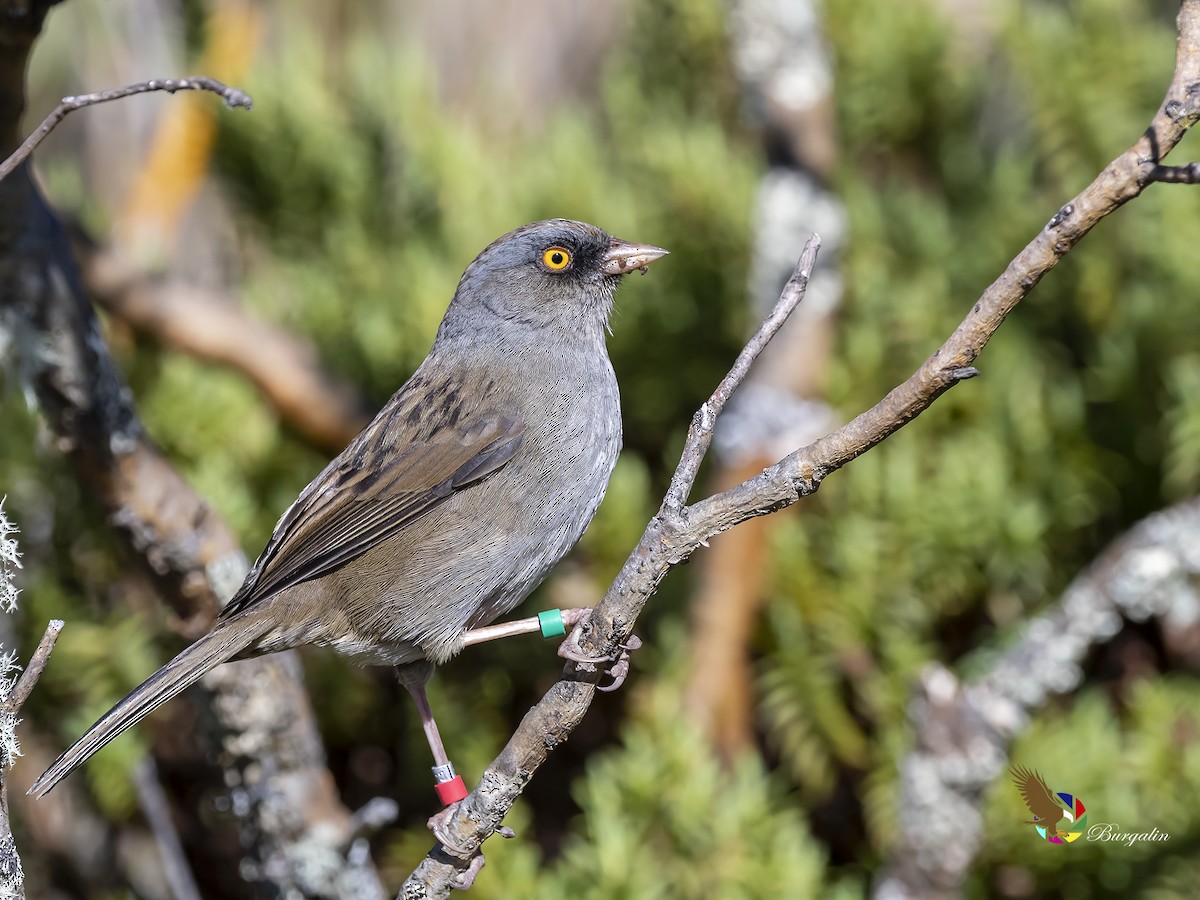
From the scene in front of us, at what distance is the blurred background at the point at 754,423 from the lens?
3.40 metres

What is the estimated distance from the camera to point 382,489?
2.86m

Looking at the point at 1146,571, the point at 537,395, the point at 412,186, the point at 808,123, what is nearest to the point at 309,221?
the point at 412,186

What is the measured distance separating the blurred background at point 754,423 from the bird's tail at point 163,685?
1.06 meters

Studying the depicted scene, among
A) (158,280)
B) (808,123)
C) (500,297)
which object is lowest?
(500,297)

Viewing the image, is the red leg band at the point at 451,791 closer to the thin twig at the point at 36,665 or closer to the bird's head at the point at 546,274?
the thin twig at the point at 36,665

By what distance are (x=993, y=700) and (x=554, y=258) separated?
1.57 m

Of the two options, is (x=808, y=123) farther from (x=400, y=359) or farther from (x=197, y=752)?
(x=197, y=752)

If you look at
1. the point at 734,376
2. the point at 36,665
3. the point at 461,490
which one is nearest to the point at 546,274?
the point at 461,490

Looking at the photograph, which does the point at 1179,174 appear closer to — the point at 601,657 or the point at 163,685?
the point at 601,657

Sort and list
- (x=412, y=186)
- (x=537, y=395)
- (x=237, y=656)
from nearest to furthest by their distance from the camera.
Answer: (x=237, y=656), (x=537, y=395), (x=412, y=186)

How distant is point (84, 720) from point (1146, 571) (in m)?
3.00

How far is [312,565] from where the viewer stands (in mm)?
2771

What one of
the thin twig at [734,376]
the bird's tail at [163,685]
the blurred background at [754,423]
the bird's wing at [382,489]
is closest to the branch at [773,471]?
the thin twig at [734,376]

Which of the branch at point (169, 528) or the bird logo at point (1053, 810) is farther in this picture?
the bird logo at point (1053, 810)
